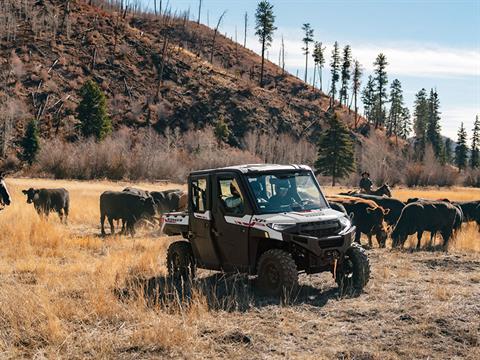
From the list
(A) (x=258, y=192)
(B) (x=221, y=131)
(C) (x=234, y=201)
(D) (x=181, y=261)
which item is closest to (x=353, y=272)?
(A) (x=258, y=192)

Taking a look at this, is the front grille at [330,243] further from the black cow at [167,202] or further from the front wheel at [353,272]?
the black cow at [167,202]

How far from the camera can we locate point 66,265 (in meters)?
12.8

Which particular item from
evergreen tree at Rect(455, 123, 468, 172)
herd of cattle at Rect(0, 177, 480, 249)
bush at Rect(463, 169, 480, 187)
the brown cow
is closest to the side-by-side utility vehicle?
herd of cattle at Rect(0, 177, 480, 249)

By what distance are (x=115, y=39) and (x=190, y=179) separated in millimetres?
94757

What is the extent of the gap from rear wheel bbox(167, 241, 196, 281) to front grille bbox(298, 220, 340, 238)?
2888mm

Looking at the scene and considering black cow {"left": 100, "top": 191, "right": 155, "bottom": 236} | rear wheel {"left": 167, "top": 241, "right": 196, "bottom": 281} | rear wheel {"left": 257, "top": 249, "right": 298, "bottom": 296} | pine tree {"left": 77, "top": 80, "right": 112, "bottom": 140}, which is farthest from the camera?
pine tree {"left": 77, "top": 80, "right": 112, "bottom": 140}

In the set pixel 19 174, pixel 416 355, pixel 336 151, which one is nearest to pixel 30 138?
pixel 19 174

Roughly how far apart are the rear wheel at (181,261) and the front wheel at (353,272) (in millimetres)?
2961

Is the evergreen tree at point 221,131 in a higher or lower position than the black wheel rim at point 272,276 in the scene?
higher

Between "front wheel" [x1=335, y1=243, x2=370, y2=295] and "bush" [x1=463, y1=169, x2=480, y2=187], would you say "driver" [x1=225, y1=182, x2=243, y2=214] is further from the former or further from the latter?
"bush" [x1=463, y1=169, x2=480, y2=187]

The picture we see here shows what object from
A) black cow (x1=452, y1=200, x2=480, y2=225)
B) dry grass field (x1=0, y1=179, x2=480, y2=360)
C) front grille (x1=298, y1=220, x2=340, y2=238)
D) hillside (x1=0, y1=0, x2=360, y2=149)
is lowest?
dry grass field (x1=0, y1=179, x2=480, y2=360)

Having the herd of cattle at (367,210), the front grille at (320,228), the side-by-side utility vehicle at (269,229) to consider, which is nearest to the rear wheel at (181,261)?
the side-by-side utility vehicle at (269,229)

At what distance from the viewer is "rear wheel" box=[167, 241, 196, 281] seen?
11.1 meters

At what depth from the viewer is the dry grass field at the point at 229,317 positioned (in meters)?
6.86
